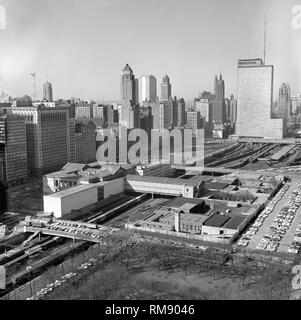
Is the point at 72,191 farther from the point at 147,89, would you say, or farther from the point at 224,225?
the point at 147,89

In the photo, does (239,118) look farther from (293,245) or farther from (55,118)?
(293,245)

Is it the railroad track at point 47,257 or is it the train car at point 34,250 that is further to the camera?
the train car at point 34,250

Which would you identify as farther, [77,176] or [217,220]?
[77,176]

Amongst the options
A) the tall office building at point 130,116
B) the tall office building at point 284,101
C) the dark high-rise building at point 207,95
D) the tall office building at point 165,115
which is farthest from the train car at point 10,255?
the dark high-rise building at point 207,95

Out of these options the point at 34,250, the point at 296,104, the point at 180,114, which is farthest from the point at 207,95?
the point at 34,250

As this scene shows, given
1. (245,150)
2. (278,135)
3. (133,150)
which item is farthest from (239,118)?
(133,150)

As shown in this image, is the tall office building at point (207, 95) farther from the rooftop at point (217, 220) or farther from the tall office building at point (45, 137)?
the rooftop at point (217, 220)

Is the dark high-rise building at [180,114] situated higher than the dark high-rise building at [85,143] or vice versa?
the dark high-rise building at [180,114]

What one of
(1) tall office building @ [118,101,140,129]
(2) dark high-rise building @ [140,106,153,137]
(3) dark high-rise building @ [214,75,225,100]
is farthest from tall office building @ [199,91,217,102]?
(1) tall office building @ [118,101,140,129]
